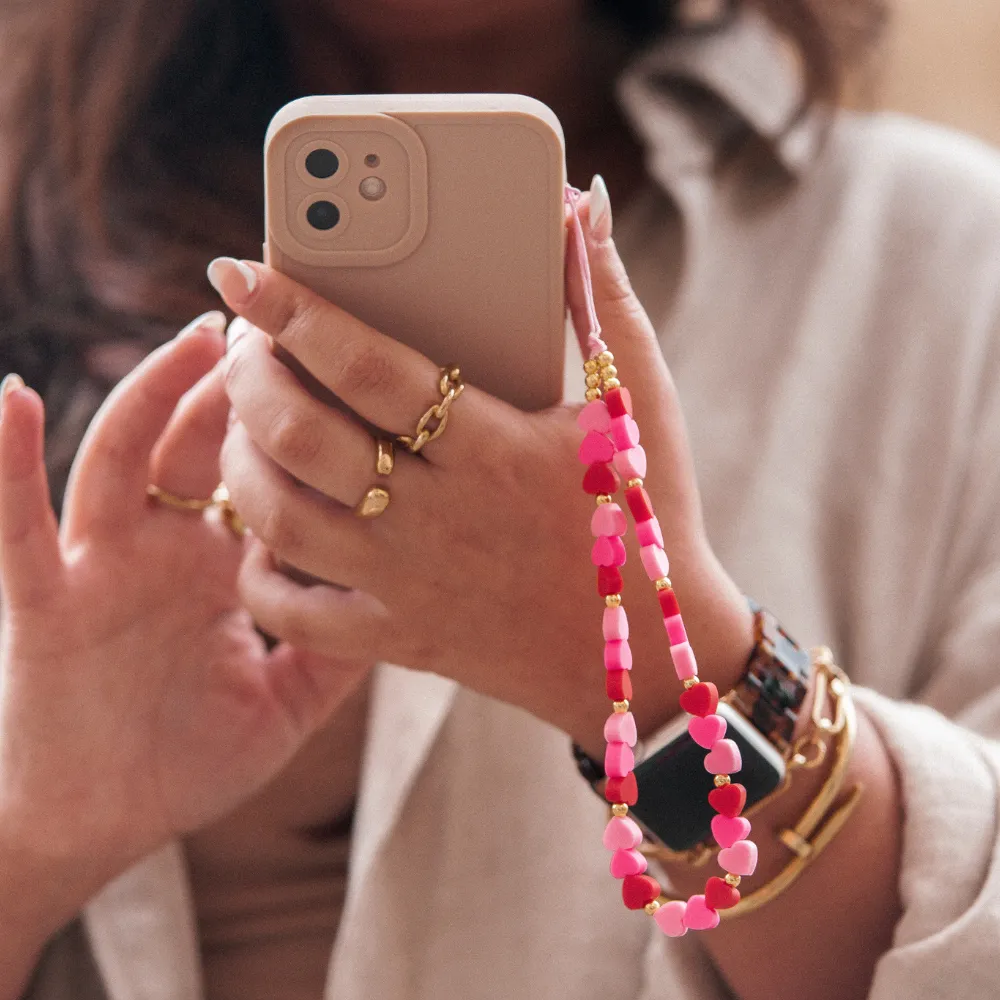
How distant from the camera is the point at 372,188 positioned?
1.40ft

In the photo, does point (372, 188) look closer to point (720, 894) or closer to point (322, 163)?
point (322, 163)

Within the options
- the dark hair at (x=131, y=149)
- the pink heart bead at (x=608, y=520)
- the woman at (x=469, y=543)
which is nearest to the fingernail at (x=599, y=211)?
the woman at (x=469, y=543)

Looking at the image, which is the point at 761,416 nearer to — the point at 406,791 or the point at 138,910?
the point at 406,791

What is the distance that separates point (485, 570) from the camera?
0.47 meters

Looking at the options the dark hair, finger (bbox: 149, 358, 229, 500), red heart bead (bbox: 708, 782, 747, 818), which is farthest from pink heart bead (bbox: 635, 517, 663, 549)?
the dark hair

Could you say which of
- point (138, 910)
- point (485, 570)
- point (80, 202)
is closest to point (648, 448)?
point (485, 570)

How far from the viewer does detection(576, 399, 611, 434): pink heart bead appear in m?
0.41

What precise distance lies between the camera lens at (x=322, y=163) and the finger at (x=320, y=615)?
181mm

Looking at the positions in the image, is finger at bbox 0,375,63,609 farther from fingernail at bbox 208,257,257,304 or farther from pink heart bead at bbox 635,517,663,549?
pink heart bead at bbox 635,517,663,549

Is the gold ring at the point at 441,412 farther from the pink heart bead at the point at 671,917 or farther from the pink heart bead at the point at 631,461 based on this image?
the pink heart bead at the point at 671,917

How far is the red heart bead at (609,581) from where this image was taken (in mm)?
412

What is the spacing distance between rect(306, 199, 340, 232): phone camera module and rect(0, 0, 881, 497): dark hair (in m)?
0.44

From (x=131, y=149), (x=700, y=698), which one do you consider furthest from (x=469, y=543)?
(x=131, y=149)

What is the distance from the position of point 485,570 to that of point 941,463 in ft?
1.38
